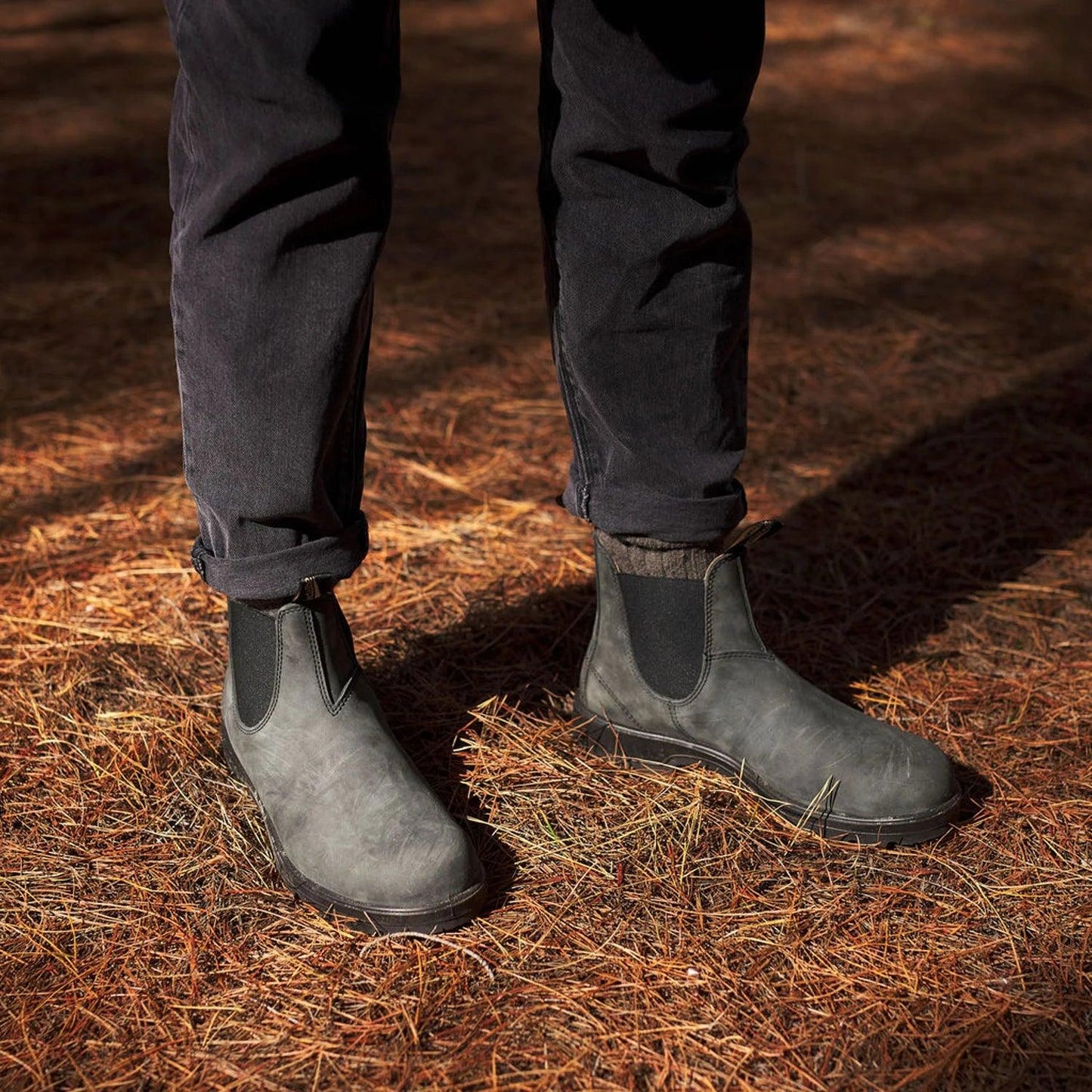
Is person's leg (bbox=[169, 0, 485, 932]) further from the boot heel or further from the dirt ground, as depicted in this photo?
the boot heel

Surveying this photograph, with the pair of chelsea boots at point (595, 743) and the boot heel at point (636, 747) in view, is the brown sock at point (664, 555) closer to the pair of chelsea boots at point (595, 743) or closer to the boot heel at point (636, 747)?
the pair of chelsea boots at point (595, 743)

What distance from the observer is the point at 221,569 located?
1036 millimetres

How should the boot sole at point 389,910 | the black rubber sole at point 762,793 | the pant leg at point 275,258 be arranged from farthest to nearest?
1. the black rubber sole at point 762,793
2. the boot sole at point 389,910
3. the pant leg at point 275,258

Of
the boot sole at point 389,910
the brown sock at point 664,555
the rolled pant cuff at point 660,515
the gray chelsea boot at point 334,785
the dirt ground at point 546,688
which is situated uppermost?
the rolled pant cuff at point 660,515

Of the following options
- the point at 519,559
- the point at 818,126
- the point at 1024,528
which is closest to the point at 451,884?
the point at 519,559

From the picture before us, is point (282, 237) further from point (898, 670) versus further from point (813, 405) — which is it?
point (813, 405)

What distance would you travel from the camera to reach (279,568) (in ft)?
3.37

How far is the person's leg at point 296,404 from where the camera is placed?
2.85ft

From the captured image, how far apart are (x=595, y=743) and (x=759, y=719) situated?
0.19 meters

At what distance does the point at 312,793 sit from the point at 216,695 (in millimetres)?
322

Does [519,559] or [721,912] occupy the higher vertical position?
[721,912]

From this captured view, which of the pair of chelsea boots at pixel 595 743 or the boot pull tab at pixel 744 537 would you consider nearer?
the pair of chelsea boots at pixel 595 743

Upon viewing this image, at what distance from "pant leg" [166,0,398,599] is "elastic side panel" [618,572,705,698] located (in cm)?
31

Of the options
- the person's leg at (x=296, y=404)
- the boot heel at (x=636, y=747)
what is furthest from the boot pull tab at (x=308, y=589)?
the boot heel at (x=636, y=747)
